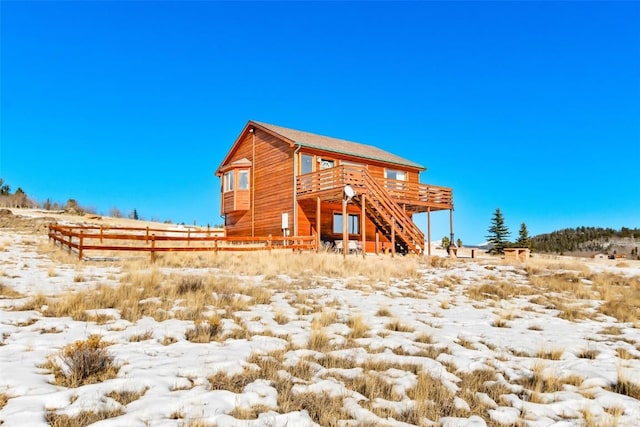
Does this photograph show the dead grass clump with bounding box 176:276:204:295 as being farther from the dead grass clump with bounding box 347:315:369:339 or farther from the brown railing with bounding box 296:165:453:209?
the brown railing with bounding box 296:165:453:209

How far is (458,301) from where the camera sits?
1030cm

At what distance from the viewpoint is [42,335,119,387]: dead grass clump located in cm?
424

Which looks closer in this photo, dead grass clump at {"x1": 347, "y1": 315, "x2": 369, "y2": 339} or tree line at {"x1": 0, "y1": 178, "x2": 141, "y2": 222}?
dead grass clump at {"x1": 347, "y1": 315, "x2": 369, "y2": 339}

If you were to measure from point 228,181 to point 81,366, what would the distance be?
958 inches

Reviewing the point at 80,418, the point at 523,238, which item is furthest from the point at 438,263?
the point at 523,238

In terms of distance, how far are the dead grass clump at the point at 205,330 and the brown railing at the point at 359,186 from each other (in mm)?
14435

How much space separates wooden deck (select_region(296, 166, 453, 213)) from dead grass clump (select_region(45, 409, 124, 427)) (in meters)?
17.6

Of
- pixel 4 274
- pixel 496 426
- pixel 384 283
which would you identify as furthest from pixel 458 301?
pixel 4 274

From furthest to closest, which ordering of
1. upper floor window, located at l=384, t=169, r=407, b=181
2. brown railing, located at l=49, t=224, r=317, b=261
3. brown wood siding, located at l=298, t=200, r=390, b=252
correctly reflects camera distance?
upper floor window, located at l=384, t=169, r=407, b=181, brown wood siding, located at l=298, t=200, r=390, b=252, brown railing, located at l=49, t=224, r=317, b=261

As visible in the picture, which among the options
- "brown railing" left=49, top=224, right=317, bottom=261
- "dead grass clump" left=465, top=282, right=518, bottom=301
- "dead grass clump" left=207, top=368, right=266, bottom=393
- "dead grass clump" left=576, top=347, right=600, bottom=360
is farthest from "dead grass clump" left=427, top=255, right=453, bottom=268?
"dead grass clump" left=207, top=368, right=266, bottom=393

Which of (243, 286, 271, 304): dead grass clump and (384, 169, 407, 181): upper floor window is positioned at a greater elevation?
(384, 169, 407, 181): upper floor window

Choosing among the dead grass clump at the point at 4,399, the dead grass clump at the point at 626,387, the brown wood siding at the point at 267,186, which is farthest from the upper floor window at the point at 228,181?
the dead grass clump at the point at 626,387

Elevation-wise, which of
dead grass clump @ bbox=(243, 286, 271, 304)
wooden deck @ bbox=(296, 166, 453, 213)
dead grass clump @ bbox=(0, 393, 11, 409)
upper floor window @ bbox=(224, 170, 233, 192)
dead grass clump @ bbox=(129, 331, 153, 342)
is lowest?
dead grass clump @ bbox=(0, 393, 11, 409)

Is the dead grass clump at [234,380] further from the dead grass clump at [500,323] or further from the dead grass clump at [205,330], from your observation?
the dead grass clump at [500,323]
